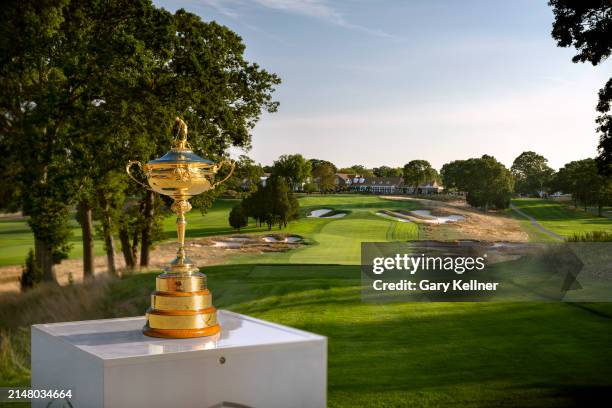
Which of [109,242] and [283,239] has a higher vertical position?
[109,242]

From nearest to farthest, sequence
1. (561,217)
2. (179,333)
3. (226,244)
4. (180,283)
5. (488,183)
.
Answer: (179,333), (180,283), (226,244), (561,217), (488,183)

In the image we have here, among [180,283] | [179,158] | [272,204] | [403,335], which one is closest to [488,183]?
[272,204]

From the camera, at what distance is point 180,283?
5383 millimetres

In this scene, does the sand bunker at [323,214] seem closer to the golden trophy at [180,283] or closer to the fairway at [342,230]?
the fairway at [342,230]

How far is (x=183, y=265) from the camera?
5504 mm

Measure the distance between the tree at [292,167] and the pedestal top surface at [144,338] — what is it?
29.8 m

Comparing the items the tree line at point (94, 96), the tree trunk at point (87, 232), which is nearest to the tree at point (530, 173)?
the tree line at point (94, 96)

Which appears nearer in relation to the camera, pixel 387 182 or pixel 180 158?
pixel 180 158

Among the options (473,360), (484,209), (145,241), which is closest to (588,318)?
(473,360)

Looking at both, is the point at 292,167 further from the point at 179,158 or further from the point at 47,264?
the point at 179,158

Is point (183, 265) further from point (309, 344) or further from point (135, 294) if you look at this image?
point (135, 294)

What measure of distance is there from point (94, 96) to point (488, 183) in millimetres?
27251

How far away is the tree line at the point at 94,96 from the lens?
61.2 ft

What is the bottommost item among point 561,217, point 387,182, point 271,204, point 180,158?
point 561,217
